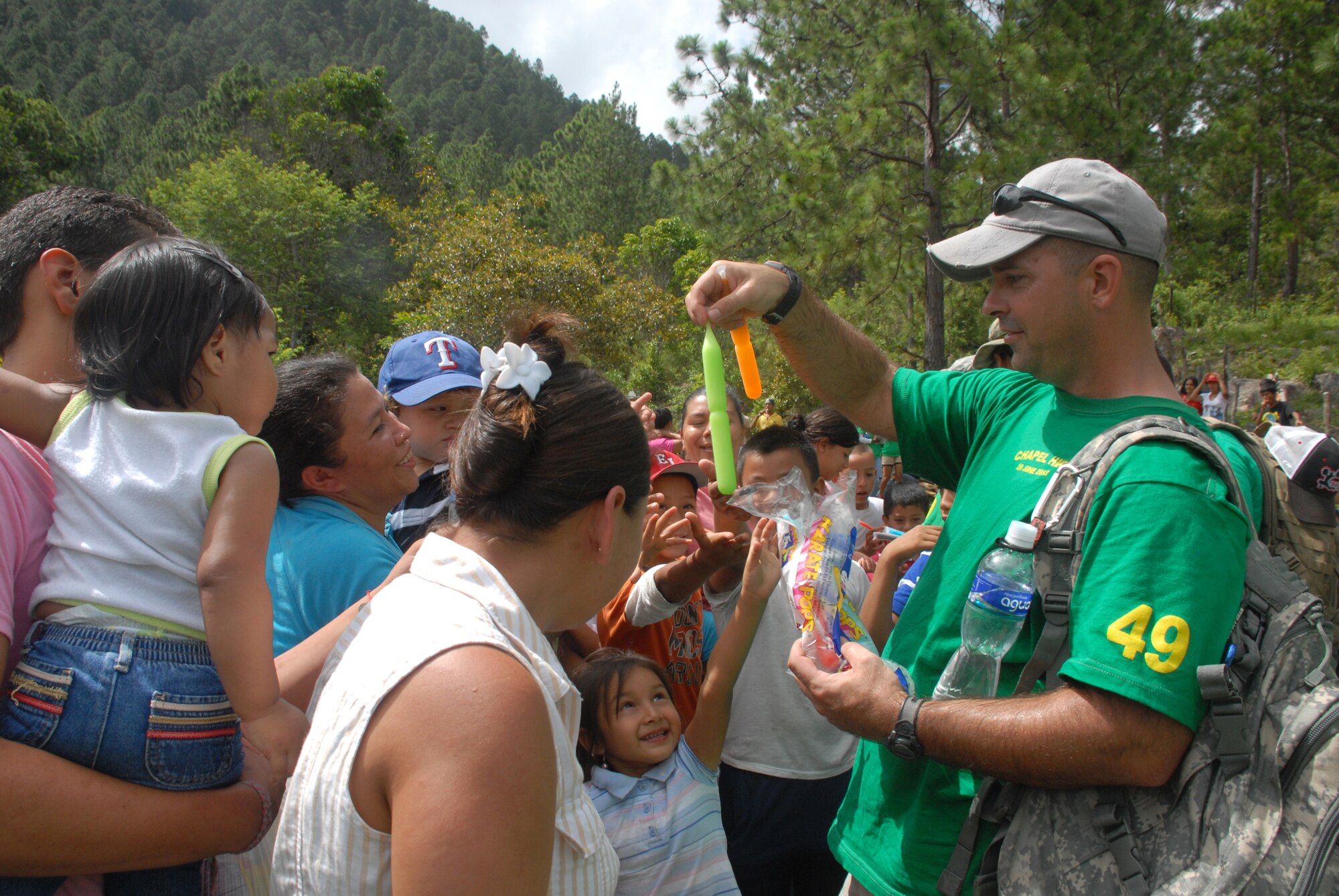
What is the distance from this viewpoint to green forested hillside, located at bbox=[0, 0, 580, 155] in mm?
65250

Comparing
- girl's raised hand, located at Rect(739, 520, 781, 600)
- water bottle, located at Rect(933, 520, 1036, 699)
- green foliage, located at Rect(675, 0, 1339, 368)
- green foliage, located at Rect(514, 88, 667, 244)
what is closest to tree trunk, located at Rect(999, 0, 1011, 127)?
green foliage, located at Rect(675, 0, 1339, 368)

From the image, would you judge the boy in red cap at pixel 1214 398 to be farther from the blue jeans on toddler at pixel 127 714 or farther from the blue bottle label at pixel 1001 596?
the blue jeans on toddler at pixel 127 714

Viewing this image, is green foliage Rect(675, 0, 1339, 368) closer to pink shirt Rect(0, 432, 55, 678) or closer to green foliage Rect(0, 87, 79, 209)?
pink shirt Rect(0, 432, 55, 678)

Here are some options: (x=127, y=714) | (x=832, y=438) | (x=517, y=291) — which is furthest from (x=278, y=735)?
(x=517, y=291)

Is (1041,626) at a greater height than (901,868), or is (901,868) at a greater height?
(1041,626)

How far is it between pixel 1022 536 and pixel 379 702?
1.19 meters

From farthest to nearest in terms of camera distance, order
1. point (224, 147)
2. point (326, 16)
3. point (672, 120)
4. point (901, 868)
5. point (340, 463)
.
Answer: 1. point (326, 16)
2. point (224, 147)
3. point (672, 120)
4. point (340, 463)
5. point (901, 868)

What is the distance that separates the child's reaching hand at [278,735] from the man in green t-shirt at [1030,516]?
1.07m

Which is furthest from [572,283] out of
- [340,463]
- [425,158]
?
[425,158]

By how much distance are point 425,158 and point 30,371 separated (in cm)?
4982

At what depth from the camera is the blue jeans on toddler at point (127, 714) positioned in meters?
1.28

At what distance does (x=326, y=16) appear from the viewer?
103 meters

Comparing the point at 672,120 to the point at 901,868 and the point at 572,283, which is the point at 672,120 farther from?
the point at 901,868

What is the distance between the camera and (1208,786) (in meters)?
1.38
